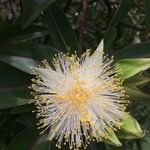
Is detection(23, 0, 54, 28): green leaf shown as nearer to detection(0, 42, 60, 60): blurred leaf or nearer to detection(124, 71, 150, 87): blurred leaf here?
detection(0, 42, 60, 60): blurred leaf

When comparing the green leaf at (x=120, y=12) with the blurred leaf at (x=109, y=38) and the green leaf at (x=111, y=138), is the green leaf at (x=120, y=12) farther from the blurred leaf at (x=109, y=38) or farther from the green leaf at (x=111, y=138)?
the green leaf at (x=111, y=138)

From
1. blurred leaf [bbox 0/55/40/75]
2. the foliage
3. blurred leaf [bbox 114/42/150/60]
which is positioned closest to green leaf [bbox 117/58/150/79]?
the foliage

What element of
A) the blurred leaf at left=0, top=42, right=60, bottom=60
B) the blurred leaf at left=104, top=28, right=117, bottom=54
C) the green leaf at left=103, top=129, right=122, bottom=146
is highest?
the blurred leaf at left=104, top=28, right=117, bottom=54

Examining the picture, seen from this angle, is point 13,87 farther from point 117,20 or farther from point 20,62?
point 117,20

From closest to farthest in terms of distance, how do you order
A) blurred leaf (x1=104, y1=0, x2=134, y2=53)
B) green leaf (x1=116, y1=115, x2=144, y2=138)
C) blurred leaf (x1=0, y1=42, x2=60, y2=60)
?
1. green leaf (x1=116, y1=115, x2=144, y2=138)
2. blurred leaf (x1=0, y1=42, x2=60, y2=60)
3. blurred leaf (x1=104, y1=0, x2=134, y2=53)

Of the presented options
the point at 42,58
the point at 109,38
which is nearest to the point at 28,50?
the point at 42,58

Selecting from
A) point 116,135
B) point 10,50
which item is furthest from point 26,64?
point 116,135

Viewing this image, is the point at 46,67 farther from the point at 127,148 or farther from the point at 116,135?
the point at 127,148

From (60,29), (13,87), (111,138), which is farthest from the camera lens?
(60,29)
